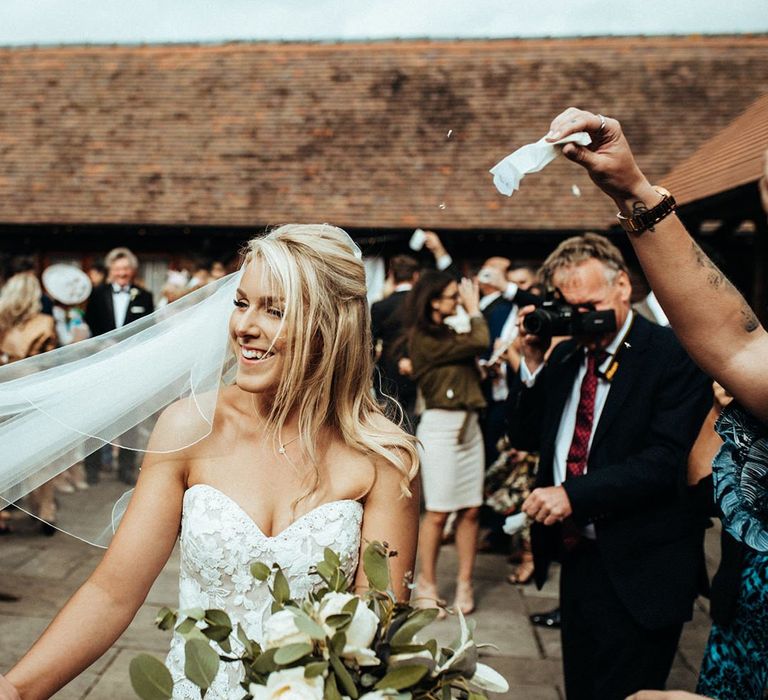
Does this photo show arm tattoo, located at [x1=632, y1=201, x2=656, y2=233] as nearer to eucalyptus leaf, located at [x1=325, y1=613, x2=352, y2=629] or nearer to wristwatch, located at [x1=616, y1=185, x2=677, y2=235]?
wristwatch, located at [x1=616, y1=185, x2=677, y2=235]

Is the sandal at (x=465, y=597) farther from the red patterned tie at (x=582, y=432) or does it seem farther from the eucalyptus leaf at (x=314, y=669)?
the eucalyptus leaf at (x=314, y=669)

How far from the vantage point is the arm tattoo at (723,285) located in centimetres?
155

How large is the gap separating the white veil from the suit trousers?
5.46 ft

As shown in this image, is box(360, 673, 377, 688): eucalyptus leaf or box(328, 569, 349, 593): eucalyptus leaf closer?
box(360, 673, 377, 688): eucalyptus leaf

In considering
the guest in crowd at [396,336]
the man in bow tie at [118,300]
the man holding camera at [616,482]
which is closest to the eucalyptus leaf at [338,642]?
the man holding camera at [616,482]

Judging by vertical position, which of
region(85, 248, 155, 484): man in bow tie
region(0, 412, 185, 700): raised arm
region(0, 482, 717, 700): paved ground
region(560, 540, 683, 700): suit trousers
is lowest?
region(0, 482, 717, 700): paved ground

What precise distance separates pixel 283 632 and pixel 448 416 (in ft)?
13.6

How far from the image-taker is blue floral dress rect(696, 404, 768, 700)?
5.29 ft

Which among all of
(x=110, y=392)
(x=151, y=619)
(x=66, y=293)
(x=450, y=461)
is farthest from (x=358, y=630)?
(x=66, y=293)

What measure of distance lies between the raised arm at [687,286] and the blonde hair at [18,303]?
5.49 m

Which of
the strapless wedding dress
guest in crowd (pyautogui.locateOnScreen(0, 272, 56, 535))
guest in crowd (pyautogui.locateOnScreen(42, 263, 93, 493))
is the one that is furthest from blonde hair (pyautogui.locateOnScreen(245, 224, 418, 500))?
guest in crowd (pyautogui.locateOnScreen(42, 263, 93, 493))

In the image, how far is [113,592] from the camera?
6.54 ft

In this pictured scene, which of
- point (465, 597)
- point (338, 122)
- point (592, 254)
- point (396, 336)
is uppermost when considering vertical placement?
point (338, 122)

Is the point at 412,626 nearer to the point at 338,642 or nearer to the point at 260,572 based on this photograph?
the point at 338,642
